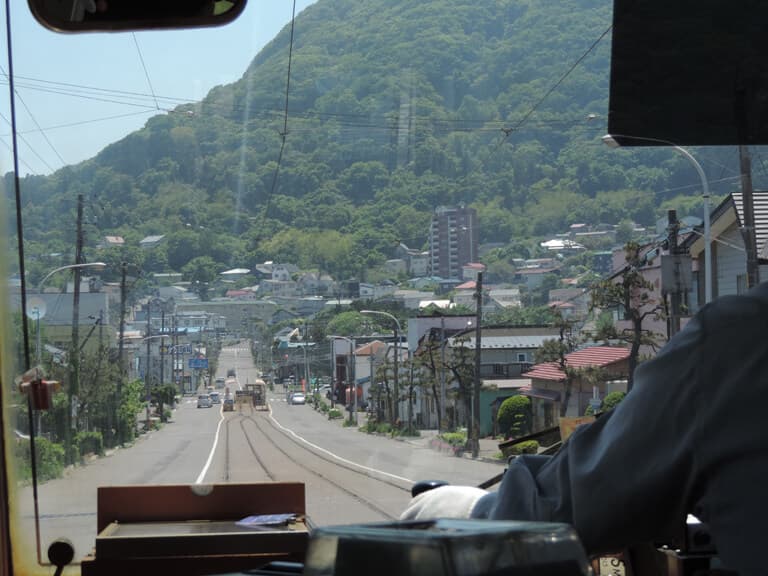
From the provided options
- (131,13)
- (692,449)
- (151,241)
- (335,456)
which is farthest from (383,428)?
(692,449)

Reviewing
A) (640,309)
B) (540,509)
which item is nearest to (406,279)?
(640,309)

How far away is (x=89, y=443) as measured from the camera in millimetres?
2084

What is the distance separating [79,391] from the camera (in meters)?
2.04

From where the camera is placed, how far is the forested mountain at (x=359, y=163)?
6.36 ft

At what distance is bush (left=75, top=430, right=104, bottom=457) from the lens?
2051 mm

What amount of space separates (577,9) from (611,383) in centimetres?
70

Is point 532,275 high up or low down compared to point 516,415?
up

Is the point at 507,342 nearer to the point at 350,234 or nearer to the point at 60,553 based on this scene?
the point at 350,234

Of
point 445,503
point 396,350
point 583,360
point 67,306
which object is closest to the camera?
point 445,503

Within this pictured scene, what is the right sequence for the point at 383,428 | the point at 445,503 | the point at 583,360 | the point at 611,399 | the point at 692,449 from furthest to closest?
A: the point at 383,428
the point at 583,360
the point at 611,399
the point at 445,503
the point at 692,449

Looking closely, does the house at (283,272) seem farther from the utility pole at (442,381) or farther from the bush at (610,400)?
the bush at (610,400)

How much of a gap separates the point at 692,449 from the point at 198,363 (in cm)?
161

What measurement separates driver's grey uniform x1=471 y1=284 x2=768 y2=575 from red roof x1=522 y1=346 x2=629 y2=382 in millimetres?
921

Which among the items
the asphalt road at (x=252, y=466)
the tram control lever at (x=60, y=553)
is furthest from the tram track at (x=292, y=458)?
the tram control lever at (x=60, y=553)
